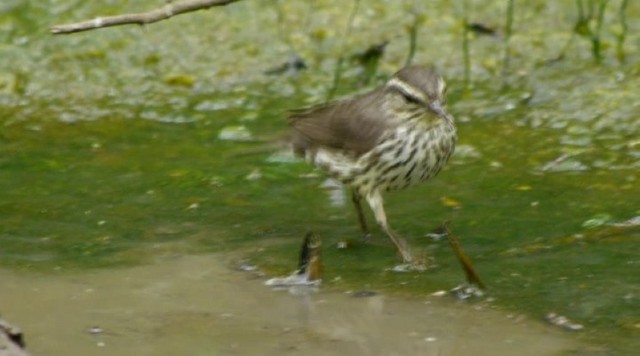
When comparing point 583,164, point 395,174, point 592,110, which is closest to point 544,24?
point 592,110

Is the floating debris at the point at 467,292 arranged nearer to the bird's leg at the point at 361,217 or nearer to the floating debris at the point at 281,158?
the bird's leg at the point at 361,217

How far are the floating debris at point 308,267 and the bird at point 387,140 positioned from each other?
2.01ft

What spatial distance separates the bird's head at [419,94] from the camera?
289 inches

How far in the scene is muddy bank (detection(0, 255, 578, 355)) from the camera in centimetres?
566

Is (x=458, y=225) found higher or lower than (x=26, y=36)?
lower

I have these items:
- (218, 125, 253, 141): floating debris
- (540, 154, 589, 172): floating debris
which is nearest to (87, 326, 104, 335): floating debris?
(540, 154, 589, 172): floating debris

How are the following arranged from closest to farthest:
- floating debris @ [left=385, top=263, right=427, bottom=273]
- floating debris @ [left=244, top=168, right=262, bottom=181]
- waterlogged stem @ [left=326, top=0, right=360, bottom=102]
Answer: floating debris @ [left=385, top=263, right=427, bottom=273] < floating debris @ [left=244, top=168, right=262, bottom=181] < waterlogged stem @ [left=326, top=0, right=360, bottom=102]

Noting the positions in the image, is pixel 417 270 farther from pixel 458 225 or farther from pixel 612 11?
pixel 612 11

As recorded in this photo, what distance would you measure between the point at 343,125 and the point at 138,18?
1357 mm

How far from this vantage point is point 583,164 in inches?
311

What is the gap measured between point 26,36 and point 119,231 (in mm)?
3007

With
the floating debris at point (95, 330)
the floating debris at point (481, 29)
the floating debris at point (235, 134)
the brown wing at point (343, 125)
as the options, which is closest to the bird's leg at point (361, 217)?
the brown wing at point (343, 125)

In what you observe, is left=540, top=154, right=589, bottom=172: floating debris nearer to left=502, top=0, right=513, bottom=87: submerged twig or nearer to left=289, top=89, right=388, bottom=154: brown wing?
left=289, top=89, right=388, bottom=154: brown wing

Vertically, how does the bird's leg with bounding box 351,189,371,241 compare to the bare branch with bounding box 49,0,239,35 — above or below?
below
